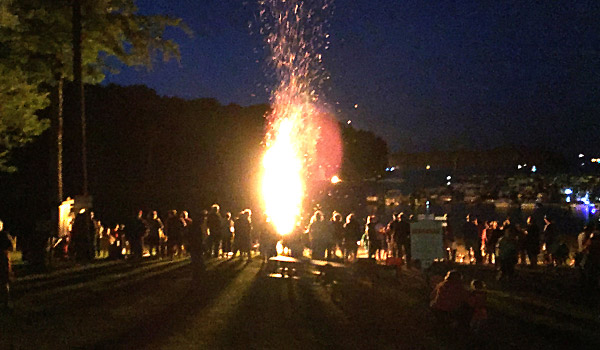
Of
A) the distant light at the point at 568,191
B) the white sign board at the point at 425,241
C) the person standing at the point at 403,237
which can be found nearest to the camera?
the white sign board at the point at 425,241

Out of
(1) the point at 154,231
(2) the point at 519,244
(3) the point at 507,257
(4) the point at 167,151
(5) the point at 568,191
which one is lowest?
(3) the point at 507,257

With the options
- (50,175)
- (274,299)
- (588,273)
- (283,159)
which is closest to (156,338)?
(274,299)

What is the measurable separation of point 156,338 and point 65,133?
128ft

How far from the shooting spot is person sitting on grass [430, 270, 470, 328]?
972 cm

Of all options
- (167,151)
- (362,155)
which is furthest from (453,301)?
(362,155)

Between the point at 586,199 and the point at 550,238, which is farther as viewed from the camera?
the point at 586,199

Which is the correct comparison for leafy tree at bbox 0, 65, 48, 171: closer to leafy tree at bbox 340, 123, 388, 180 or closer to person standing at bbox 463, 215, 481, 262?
person standing at bbox 463, 215, 481, 262

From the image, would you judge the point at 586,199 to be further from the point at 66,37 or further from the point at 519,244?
the point at 66,37

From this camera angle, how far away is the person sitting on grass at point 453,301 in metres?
9.72

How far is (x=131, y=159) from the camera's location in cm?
6153

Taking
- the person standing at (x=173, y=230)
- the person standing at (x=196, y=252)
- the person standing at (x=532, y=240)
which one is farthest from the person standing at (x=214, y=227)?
the person standing at (x=532, y=240)

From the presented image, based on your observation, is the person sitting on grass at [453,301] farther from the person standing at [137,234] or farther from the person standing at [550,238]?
the person standing at [137,234]

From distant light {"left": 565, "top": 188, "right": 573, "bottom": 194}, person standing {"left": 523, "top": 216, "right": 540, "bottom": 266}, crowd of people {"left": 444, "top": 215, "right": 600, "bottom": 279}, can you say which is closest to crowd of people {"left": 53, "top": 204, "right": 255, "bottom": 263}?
crowd of people {"left": 444, "top": 215, "right": 600, "bottom": 279}

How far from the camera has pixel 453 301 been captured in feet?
31.9
